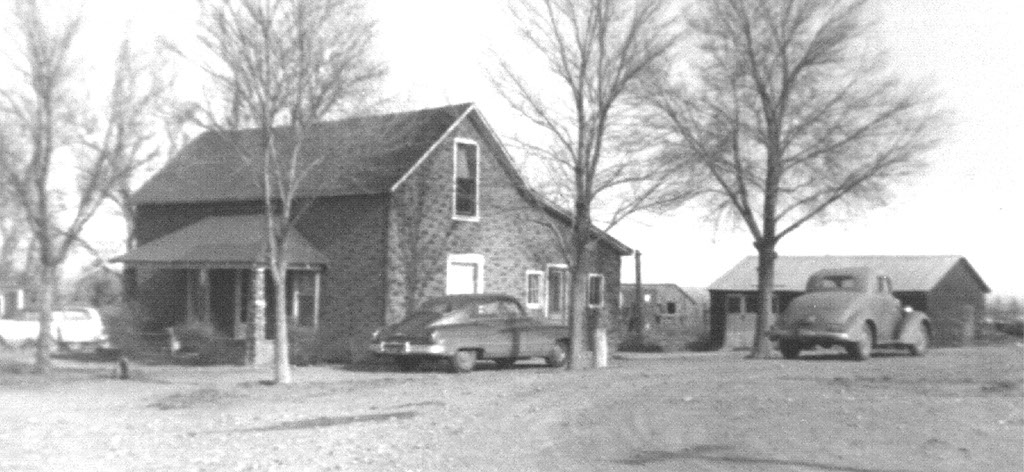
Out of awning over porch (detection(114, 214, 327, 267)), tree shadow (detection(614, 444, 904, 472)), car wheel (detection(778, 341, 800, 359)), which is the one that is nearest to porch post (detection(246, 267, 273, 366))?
awning over porch (detection(114, 214, 327, 267))

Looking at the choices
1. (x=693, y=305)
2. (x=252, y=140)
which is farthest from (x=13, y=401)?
(x=693, y=305)

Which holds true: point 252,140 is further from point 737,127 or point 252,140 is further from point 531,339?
point 737,127

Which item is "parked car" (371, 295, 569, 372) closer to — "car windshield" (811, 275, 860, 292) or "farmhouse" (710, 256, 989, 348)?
"car windshield" (811, 275, 860, 292)

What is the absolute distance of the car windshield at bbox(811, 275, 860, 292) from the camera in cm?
3231

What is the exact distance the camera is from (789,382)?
2055 cm

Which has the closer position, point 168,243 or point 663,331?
point 168,243

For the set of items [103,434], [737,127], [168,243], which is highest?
[737,127]

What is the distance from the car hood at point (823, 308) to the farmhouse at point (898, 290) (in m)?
20.6

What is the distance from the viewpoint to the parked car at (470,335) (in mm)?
28016

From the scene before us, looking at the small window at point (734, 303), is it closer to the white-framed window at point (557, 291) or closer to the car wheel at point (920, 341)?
the white-framed window at point (557, 291)

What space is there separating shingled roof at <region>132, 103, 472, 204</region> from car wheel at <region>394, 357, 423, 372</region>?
401 centimetres

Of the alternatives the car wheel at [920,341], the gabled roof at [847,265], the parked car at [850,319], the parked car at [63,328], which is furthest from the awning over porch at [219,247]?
the gabled roof at [847,265]

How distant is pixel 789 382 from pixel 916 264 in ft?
127

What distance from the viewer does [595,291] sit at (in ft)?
133
